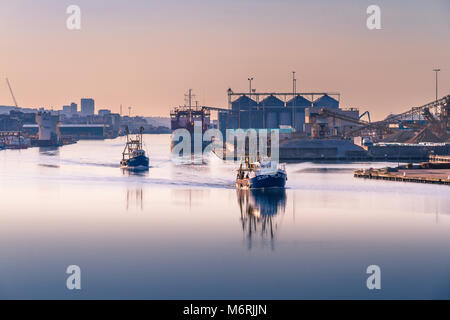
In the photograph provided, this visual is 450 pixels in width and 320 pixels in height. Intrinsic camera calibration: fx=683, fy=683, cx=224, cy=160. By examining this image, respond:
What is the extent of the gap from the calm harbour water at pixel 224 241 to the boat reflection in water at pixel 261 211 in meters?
0.09

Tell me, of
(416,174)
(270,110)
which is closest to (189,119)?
(270,110)

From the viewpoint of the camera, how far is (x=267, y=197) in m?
43.4

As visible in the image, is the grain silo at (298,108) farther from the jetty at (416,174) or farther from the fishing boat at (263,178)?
the fishing boat at (263,178)

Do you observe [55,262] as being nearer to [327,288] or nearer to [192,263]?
[192,263]

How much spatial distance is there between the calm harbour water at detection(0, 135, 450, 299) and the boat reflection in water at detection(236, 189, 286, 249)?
88mm

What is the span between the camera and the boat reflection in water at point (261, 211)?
30.0 meters

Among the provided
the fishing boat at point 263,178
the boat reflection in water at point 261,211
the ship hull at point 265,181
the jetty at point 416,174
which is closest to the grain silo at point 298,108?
the jetty at point 416,174

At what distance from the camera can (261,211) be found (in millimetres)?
36906

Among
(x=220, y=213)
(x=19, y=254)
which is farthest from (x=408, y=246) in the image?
(x=19, y=254)

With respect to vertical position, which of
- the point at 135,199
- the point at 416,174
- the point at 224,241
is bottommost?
the point at 224,241

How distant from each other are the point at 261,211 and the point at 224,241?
8.89 metres

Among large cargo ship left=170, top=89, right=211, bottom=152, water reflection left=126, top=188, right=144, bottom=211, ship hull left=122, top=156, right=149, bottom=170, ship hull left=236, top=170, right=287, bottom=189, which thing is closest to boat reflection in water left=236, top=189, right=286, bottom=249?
ship hull left=236, top=170, right=287, bottom=189

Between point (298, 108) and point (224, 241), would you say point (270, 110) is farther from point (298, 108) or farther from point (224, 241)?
point (224, 241)
